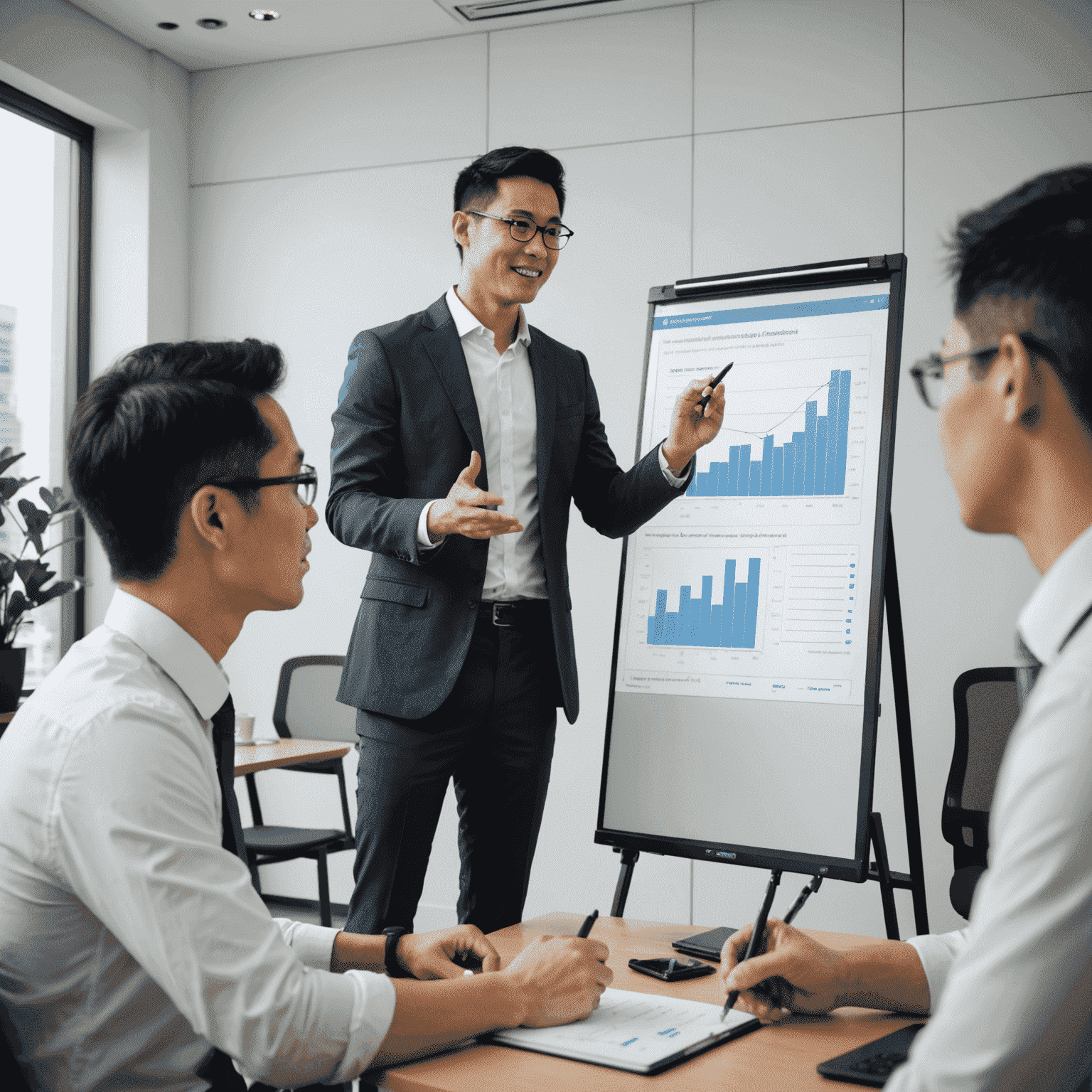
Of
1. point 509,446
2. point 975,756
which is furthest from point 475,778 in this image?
point 975,756

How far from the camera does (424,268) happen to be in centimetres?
428

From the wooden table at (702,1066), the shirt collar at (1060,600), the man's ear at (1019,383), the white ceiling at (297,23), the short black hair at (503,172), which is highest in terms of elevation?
the white ceiling at (297,23)

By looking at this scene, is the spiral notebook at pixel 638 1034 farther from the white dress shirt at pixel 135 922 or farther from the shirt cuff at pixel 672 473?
the shirt cuff at pixel 672 473

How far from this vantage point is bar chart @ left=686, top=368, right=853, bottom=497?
2262 millimetres

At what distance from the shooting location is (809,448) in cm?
231

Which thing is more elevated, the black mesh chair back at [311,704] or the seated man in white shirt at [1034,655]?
the seated man in white shirt at [1034,655]

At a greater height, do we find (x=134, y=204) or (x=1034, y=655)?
(x=134, y=204)

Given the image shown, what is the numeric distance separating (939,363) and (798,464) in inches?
51.4

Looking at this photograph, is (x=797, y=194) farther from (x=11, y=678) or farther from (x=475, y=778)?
(x=11, y=678)

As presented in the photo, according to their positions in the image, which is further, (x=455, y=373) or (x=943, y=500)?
(x=943, y=500)

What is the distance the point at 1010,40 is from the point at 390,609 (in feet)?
9.49

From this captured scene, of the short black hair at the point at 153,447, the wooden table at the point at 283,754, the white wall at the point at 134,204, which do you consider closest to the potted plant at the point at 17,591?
Result: the wooden table at the point at 283,754

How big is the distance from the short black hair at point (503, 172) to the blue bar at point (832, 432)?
691 millimetres

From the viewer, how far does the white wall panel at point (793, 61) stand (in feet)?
12.2
